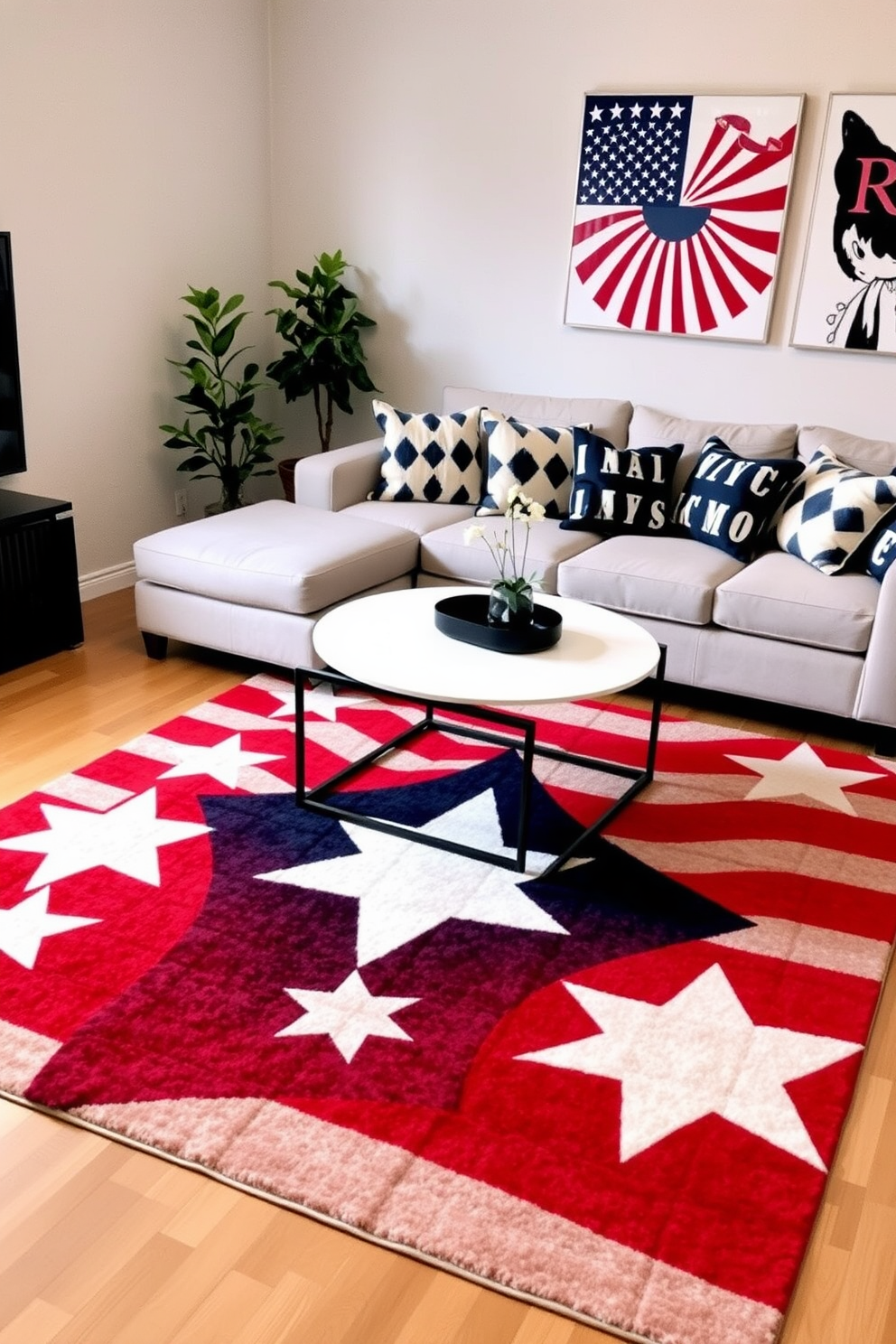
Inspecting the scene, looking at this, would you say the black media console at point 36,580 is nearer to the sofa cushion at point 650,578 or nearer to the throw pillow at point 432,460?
the throw pillow at point 432,460

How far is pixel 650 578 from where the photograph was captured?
3744 mm

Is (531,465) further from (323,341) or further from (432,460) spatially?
(323,341)

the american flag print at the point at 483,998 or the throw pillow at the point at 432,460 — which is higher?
the throw pillow at the point at 432,460

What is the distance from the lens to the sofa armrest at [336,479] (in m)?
4.39

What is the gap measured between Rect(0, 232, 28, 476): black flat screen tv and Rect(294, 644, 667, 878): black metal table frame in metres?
1.55

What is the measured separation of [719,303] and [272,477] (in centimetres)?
227

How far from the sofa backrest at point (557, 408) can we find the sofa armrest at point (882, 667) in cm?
143

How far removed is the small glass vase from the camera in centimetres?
301

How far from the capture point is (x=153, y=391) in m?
4.84

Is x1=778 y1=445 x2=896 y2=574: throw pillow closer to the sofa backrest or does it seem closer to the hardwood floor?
the sofa backrest

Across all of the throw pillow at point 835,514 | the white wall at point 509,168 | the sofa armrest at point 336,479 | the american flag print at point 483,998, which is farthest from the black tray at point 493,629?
the white wall at point 509,168

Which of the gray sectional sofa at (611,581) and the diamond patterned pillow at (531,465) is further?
the diamond patterned pillow at (531,465)

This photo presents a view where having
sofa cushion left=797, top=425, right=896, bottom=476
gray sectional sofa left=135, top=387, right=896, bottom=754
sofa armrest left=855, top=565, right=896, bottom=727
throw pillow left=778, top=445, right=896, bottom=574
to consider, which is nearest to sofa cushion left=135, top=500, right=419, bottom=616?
gray sectional sofa left=135, top=387, right=896, bottom=754

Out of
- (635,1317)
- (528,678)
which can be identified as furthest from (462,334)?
(635,1317)
